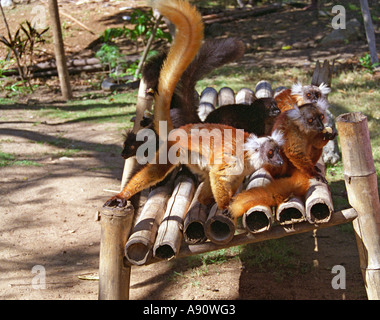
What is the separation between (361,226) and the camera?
3254 mm

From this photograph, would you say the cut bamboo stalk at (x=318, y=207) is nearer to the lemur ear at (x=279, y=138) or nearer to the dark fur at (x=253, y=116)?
the lemur ear at (x=279, y=138)

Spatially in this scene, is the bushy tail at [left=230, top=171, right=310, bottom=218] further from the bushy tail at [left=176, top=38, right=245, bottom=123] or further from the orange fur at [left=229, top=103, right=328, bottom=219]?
the bushy tail at [left=176, top=38, right=245, bottom=123]

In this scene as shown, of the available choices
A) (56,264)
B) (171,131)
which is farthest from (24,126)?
(171,131)

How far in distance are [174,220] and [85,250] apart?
1.55m

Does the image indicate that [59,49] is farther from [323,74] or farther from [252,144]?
[252,144]

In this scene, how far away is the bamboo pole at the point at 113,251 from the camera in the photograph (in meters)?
2.99

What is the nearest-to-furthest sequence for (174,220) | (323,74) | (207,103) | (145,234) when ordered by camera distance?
1. (145,234)
2. (174,220)
3. (323,74)
4. (207,103)

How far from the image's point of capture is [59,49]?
30.2 feet

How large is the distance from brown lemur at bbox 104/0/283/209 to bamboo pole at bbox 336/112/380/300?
509 mm

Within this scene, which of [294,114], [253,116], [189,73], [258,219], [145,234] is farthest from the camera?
[189,73]

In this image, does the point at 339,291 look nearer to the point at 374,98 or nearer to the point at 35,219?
the point at 35,219

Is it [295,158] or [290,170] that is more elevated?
[295,158]

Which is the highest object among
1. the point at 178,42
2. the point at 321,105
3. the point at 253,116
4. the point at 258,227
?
the point at 178,42

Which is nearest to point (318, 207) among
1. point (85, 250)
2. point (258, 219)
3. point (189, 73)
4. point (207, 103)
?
point (258, 219)
